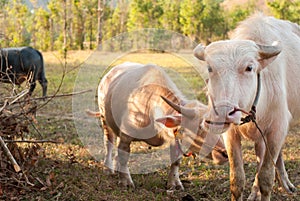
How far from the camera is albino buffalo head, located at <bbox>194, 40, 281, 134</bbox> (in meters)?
2.69

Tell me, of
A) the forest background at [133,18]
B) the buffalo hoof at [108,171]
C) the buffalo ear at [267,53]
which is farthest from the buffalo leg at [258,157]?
the forest background at [133,18]

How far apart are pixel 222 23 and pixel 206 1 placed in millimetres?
3503

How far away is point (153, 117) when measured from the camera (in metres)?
4.28

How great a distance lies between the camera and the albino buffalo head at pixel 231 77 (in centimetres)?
269

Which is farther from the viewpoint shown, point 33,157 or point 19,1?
point 19,1

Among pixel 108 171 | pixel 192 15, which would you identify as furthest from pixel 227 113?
pixel 192 15

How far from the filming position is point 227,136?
358 cm

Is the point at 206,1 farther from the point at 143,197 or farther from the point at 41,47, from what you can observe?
the point at 143,197

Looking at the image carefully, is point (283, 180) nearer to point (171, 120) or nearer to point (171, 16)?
point (171, 120)

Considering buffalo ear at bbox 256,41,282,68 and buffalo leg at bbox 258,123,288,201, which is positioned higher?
buffalo ear at bbox 256,41,282,68

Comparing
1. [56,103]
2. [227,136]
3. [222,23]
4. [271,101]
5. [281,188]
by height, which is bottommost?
[222,23]

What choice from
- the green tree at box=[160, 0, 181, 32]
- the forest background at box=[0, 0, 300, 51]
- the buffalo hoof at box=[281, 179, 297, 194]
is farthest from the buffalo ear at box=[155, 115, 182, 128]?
the green tree at box=[160, 0, 181, 32]

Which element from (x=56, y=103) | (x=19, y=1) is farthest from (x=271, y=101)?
(x=19, y=1)

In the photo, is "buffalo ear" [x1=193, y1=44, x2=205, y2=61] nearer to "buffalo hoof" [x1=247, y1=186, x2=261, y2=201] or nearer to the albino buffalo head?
the albino buffalo head
